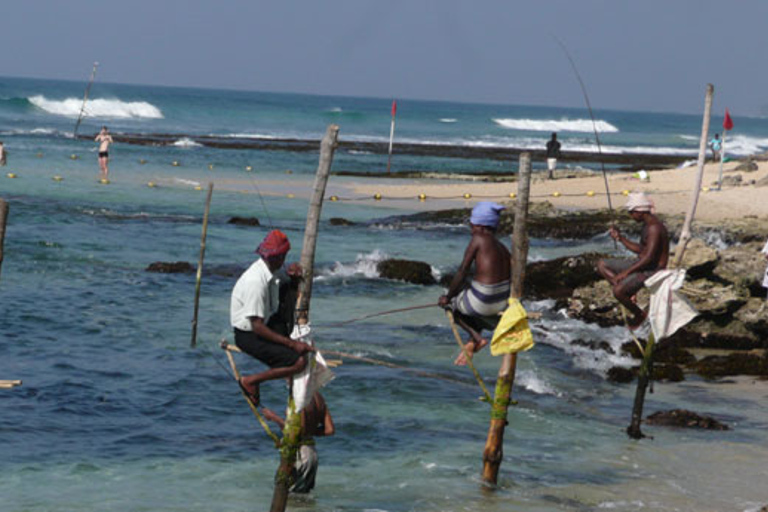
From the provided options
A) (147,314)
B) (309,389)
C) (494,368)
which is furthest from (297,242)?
(309,389)

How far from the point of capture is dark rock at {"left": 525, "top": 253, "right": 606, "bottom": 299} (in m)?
20.1

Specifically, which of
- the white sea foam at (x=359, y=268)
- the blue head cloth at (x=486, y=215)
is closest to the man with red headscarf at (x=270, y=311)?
the blue head cloth at (x=486, y=215)

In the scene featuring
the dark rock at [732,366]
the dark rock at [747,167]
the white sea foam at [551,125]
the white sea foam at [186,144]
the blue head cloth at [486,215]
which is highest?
the white sea foam at [551,125]

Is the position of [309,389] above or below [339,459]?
above

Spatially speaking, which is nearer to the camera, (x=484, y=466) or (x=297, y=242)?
(x=484, y=466)

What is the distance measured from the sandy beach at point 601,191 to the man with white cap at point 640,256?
53.3 feet

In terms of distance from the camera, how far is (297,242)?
26906 millimetres

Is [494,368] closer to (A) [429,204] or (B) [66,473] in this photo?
(B) [66,473]

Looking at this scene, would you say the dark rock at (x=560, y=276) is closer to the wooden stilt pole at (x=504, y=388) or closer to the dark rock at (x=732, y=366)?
the dark rock at (x=732, y=366)

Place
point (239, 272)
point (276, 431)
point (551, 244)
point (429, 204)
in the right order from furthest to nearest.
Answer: point (429, 204) → point (551, 244) → point (239, 272) → point (276, 431)

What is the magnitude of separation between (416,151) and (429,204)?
31.6m

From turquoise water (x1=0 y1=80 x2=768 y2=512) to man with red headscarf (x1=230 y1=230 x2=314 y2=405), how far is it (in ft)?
7.01

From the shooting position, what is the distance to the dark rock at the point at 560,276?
66.1ft

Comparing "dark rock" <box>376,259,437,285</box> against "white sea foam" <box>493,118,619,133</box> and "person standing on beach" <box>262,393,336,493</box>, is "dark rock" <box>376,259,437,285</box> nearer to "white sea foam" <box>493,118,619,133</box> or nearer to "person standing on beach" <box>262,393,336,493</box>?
"person standing on beach" <box>262,393,336,493</box>
